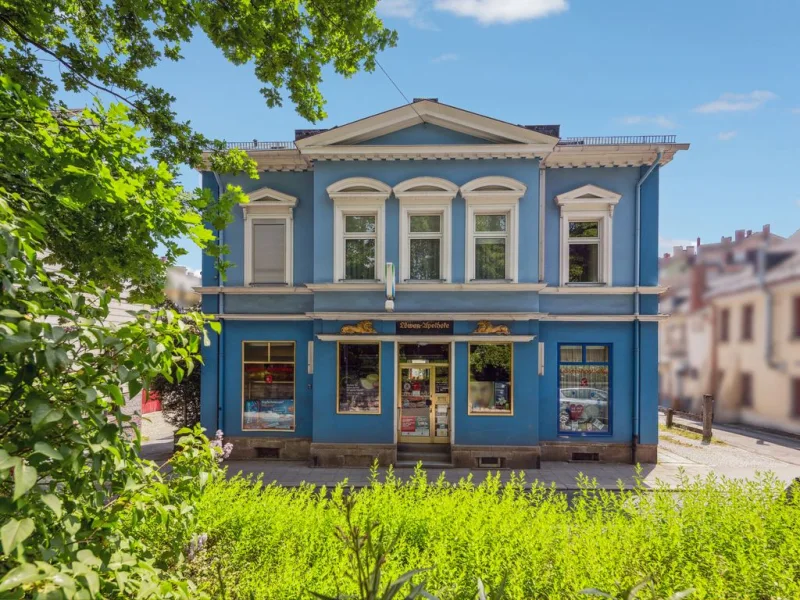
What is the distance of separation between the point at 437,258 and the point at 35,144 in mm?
9826

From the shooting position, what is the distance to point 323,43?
21.1 ft

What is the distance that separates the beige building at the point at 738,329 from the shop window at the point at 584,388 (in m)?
10.0

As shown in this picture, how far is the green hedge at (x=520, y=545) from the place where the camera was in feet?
10.6

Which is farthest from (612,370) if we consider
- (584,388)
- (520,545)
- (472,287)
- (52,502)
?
(52,502)

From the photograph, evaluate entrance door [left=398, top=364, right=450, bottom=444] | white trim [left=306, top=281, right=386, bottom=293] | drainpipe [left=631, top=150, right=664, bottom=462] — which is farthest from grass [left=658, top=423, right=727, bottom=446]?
white trim [left=306, top=281, right=386, bottom=293]

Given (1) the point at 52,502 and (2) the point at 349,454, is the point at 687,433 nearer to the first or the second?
(2) the point at 349,454

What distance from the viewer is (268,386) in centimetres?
1251

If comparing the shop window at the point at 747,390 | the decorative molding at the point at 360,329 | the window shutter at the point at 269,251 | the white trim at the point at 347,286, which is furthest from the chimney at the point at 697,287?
the window shutter at the point at 269,251

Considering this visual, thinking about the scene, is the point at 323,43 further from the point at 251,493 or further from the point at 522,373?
the point at 522,373

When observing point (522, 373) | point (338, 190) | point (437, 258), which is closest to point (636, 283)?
point (522, 373)

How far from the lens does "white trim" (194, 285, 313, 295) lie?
12305 millimetres

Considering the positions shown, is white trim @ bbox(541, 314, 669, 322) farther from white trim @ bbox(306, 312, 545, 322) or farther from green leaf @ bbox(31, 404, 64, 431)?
green leaf @ bbox(31, 404, 64, 431)

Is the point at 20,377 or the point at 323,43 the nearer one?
the point at 20,377

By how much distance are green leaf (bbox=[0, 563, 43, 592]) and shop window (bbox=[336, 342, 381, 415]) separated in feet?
34.4
